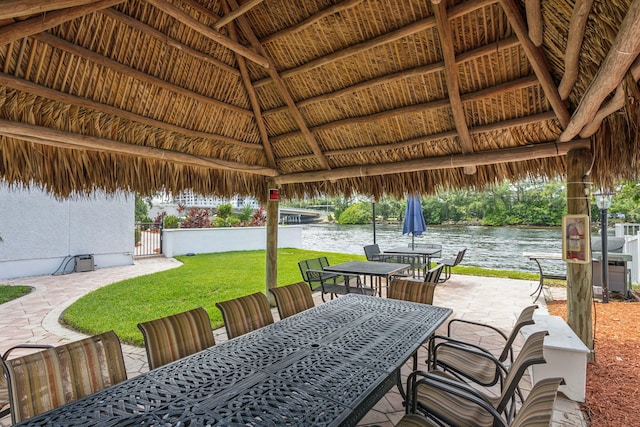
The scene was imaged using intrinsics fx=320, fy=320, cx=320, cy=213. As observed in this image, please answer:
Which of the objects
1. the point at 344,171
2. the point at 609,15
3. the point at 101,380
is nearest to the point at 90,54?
the point at 101,380

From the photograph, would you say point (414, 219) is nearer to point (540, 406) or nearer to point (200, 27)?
point (200, 27)

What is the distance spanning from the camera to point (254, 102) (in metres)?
4.82

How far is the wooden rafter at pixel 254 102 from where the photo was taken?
4105 millimetres

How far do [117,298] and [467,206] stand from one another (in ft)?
69.3

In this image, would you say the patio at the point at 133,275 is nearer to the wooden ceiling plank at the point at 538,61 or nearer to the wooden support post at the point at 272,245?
the wooden support post at the point at 272,245

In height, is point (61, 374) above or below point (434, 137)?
below

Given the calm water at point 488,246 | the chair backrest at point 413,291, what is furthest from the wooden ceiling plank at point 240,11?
the calm water at point 488,246

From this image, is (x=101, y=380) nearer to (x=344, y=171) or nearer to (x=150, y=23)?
(x=150, y=23)

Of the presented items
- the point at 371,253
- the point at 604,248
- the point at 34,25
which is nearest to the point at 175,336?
the point at 34,25

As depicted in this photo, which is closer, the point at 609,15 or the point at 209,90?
the point at 609,15

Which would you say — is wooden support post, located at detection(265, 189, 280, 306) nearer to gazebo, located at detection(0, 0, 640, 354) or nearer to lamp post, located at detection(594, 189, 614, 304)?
gazebo, located at detection(0, 0, 640, 354)

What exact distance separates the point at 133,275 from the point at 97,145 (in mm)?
5782

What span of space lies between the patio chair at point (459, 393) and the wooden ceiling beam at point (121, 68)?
13.2 ft

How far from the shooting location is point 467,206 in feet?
71.6
